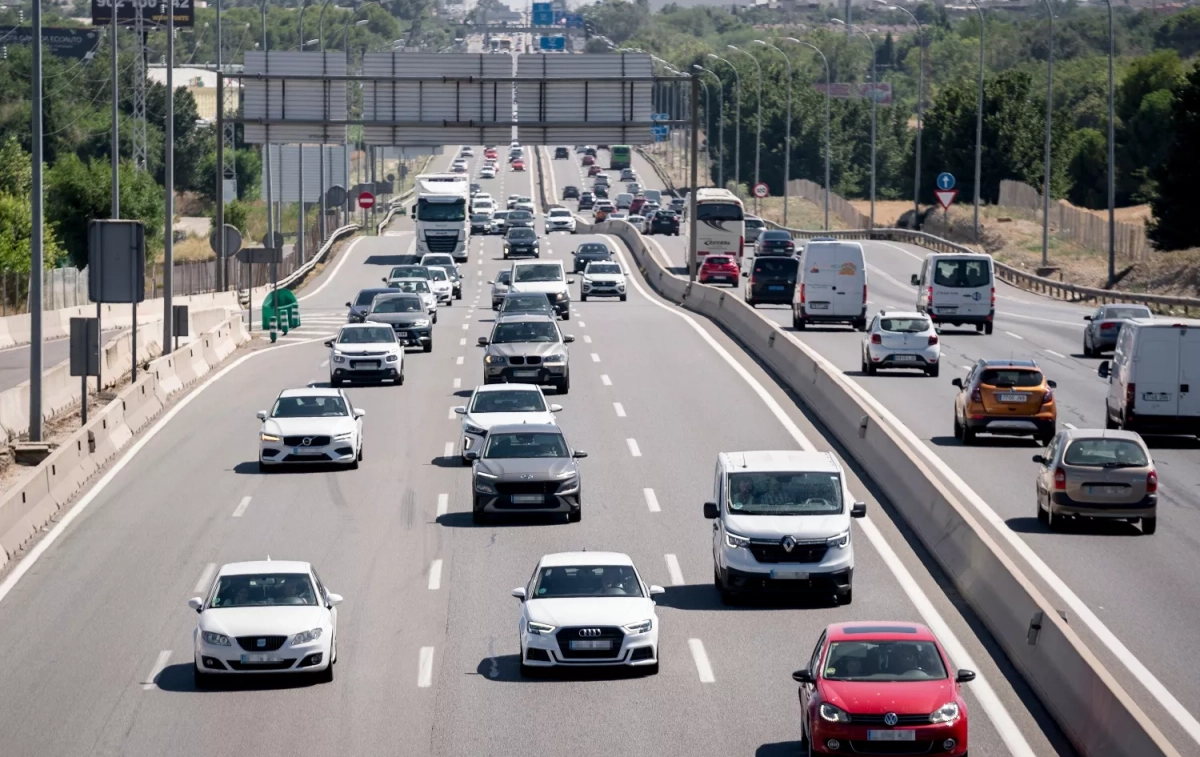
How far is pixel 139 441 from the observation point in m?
37.0

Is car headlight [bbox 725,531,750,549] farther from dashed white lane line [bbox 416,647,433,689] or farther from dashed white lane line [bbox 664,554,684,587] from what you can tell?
dashed white lane line [bbox 416,647,433,689]

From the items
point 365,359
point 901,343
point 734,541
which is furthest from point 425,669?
point 901,343

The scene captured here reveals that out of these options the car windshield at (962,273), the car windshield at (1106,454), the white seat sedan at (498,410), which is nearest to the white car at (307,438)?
the white seat sedan at (498,410)

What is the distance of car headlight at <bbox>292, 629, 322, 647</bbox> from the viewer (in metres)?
19.1

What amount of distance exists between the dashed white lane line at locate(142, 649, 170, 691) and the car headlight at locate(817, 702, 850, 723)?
7501 millimetres

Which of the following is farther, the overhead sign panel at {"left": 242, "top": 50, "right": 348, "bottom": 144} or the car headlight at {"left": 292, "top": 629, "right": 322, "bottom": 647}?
the overhead sign panel at {"left": 242, "top": 50, "right": 348, "bottom": 144}

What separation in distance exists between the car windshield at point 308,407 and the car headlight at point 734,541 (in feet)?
41.6

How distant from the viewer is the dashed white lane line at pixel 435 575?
24.2m

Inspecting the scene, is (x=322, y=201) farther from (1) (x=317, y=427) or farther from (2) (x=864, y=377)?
(1) (x=317, y=427)

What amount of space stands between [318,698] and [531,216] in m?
94.7

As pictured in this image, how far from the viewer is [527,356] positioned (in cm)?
4166

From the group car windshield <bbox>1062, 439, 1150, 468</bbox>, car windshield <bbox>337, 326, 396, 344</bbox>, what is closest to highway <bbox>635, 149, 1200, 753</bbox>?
car windshield <bbox>1062, 439, 1150, 468</bbox>

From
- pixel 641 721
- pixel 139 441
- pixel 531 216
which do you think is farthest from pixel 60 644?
pixel 531 216

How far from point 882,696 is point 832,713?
441 mm
